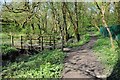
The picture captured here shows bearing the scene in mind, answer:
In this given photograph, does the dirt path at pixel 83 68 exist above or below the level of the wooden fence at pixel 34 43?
below

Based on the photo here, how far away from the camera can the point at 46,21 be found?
728 inches

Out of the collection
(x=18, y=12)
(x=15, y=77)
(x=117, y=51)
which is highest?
(x=18, y=12)

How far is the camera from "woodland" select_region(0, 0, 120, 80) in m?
6.80

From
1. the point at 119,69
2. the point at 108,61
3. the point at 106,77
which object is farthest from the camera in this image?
the point at 108,61

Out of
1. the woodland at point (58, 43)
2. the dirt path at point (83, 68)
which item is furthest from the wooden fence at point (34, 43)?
the dirt path at point (83, 68)

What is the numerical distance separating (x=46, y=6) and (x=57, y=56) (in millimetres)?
6445

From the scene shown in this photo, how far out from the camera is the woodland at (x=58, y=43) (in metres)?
6.80

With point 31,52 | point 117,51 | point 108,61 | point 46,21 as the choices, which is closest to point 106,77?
point 108,61

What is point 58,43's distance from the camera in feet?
45.9

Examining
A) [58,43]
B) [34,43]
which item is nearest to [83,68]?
[58,43]

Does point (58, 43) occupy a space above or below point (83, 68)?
above

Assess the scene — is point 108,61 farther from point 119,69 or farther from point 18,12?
point 18,12

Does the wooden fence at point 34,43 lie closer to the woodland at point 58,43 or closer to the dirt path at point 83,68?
the woodland at point 58,43

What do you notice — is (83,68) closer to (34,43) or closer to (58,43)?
(58,43)
